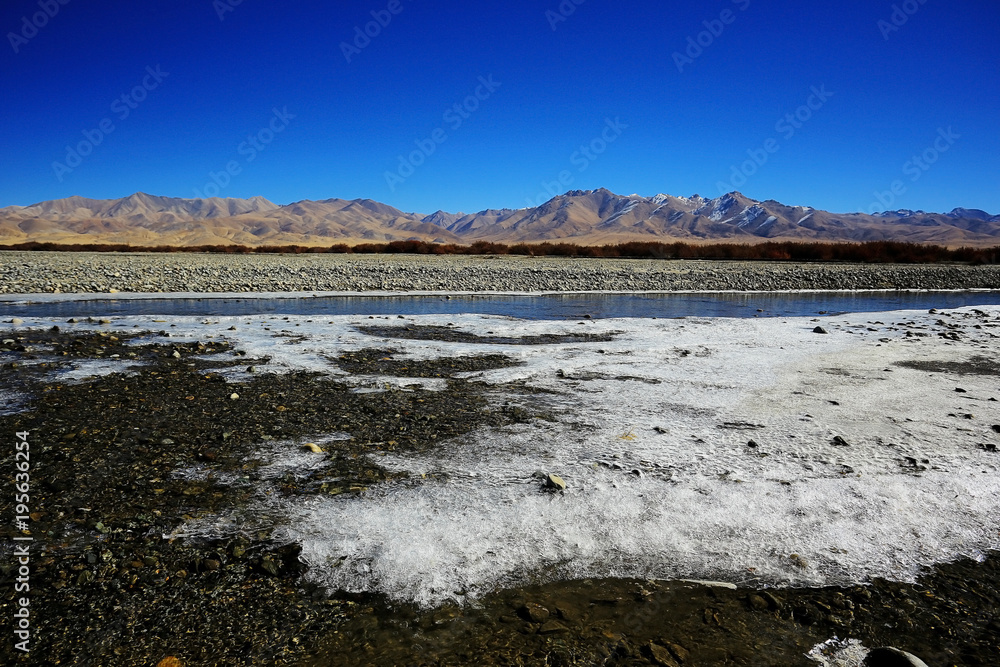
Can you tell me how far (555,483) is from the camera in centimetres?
363

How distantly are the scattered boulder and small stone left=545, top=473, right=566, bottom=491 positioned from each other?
1.76 metres

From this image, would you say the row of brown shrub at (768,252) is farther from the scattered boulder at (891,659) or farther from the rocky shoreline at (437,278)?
the scattered boulder at (891,659)

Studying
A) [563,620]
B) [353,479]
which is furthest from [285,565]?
[563,620]

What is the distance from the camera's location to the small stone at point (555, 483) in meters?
3.62

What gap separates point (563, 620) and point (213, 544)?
1.81m

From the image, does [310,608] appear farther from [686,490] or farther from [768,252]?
[768,252]

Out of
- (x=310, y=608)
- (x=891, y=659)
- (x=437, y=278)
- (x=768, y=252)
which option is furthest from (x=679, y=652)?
(x=768, y=252)

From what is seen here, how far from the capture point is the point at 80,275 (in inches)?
846

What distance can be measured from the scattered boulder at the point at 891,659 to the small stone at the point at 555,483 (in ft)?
5.76

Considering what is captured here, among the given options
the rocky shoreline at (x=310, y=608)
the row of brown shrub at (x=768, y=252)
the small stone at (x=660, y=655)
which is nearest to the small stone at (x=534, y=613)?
the rocky shoreline at (x=310, y=608)

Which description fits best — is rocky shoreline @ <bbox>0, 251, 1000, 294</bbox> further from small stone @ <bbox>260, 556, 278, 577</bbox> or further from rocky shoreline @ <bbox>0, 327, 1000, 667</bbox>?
small stone @ <bbox>260, 556, 278, 577</bbox>

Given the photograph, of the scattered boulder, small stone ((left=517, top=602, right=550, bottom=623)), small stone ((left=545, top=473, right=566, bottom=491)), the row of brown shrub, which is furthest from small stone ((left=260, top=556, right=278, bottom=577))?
the row of brown shrub

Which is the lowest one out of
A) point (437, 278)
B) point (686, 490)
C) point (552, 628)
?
point (552, 628)

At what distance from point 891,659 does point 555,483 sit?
1.86 m
